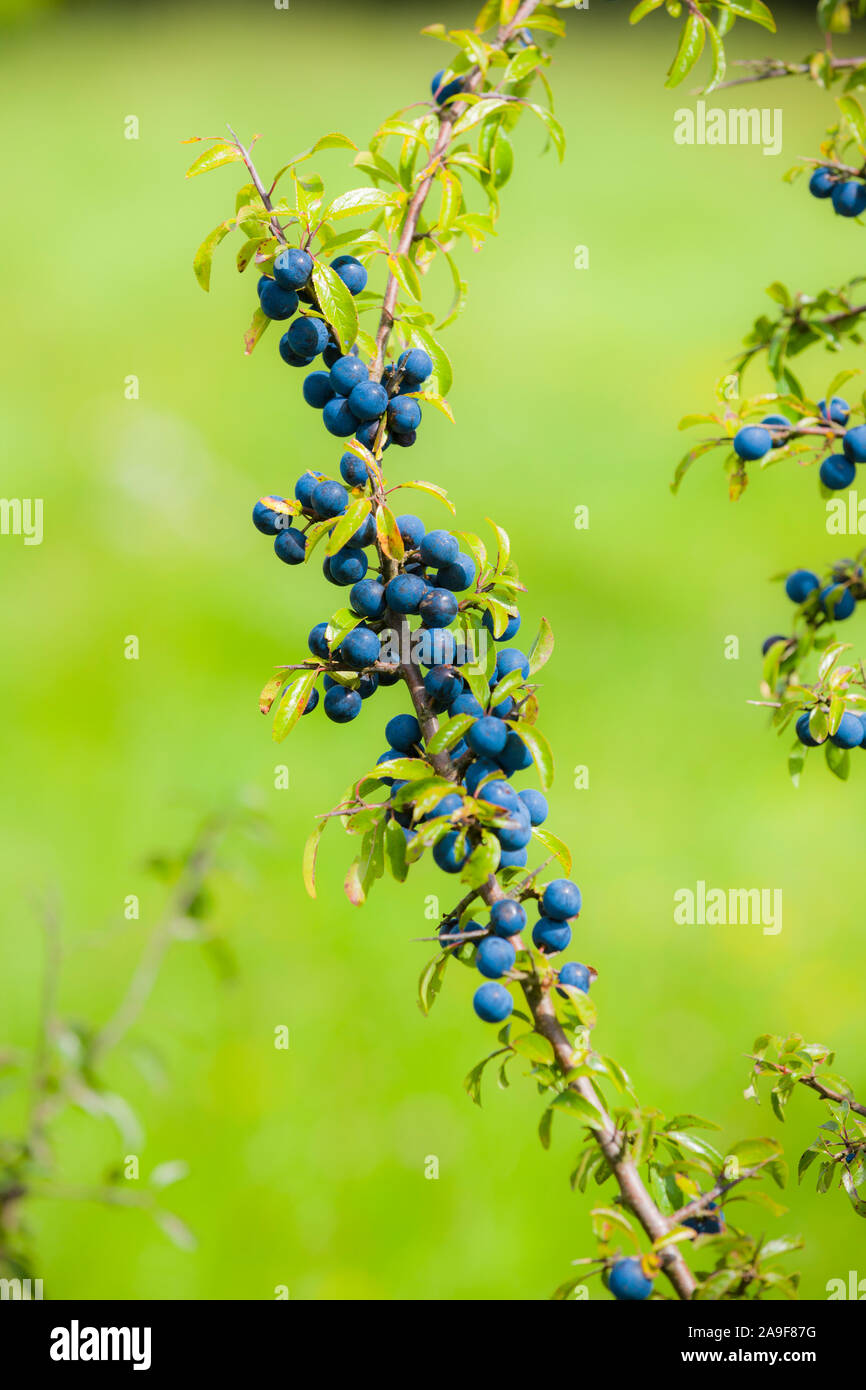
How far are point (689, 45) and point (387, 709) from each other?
3.08m

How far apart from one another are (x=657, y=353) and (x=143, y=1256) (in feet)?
16.2

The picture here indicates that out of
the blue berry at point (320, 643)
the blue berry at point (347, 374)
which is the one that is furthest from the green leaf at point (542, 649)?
the blue berry at point (347, 374)

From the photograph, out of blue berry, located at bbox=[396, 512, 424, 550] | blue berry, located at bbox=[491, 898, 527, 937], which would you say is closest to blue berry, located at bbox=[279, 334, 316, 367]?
blue berry, located at bbox=[396, 512, 424, 550]

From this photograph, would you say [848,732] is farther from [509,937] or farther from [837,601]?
[509,937]

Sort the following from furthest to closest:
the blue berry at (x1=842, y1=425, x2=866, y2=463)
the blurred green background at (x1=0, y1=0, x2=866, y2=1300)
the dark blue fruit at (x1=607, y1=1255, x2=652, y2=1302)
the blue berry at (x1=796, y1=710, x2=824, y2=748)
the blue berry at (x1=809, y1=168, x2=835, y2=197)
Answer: the blurred green background at (x1=0, y1=0, x2=866, y2=1300)
the blue berry at (x1=809, y1=168, x2=835, y2=197)
the blue berry at (x1=842, y1=425, x2=866, y2=463)
the blue berry at (x1=796, y1=710, x2=824, y2=748)
the dark blue fruit at (x1=607, y1=1255, x2=652, y2=1302)

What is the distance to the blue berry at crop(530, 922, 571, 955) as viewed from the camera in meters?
1.32

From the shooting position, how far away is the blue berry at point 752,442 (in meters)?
1.71

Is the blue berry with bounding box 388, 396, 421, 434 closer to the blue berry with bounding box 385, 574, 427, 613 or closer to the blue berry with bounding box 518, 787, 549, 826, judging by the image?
the blue berry with bounding box 385, 574, 427, 613

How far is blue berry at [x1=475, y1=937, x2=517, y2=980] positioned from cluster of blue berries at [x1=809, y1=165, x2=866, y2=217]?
1192 millimetres

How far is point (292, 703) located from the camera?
51.3 inches

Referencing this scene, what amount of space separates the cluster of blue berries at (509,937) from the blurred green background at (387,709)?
75 cm

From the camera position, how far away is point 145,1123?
2861mm
